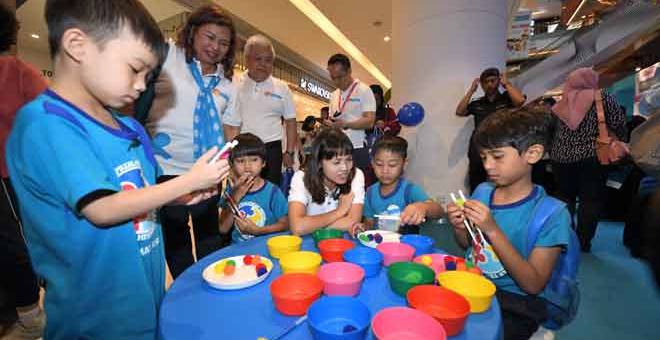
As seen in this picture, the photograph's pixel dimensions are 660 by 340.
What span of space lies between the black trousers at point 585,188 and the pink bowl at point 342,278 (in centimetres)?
253

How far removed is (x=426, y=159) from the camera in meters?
3.59

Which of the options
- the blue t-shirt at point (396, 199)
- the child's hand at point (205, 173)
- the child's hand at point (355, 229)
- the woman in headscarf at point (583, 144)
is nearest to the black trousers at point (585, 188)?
the woman in headscarf at point (583, 144)

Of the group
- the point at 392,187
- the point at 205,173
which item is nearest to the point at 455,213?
the point at 392,187

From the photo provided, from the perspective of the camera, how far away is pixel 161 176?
1.40m

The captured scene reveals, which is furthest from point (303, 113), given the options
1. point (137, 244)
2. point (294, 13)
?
point (137, 244)

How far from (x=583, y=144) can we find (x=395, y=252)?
2.31 meters

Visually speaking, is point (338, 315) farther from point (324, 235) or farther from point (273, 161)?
point (273, 161)

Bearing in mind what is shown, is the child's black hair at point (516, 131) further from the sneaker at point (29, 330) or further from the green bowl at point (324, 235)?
the sneaker at point (29, 330)

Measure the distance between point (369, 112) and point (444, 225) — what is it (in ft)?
5.34

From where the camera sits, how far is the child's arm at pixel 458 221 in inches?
42.0

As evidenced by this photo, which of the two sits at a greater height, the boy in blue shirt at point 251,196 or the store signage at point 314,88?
the store signage at point 314,88

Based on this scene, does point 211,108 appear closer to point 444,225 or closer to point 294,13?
point 444,225

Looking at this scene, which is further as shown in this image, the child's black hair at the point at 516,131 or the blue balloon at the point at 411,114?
the blue balloon at the point at 411,114

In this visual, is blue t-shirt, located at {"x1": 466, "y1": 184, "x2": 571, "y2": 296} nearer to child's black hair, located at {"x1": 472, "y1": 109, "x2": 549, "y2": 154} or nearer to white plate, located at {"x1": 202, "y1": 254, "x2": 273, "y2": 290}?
child's black hair, located at {"x1": 472, "y1": 109, "x2": 549, "y2": 154}
